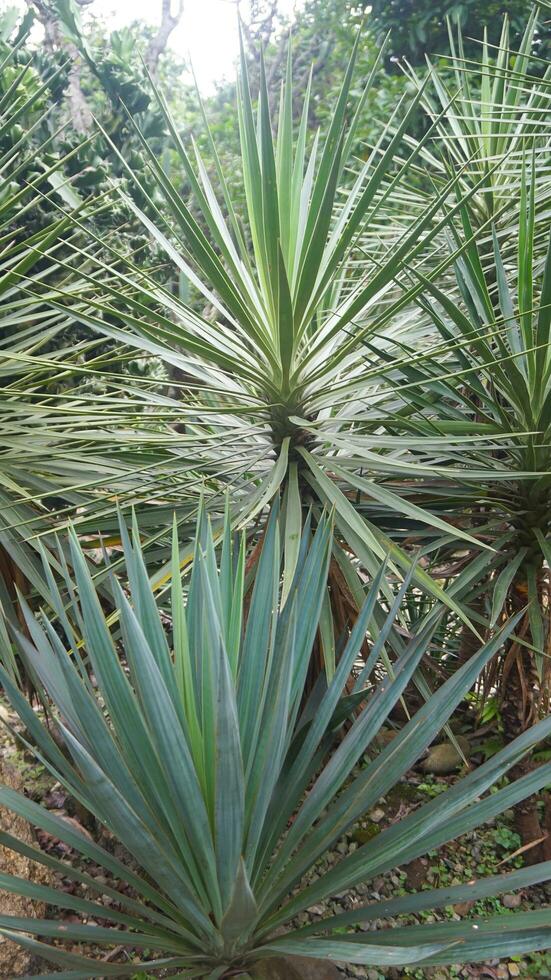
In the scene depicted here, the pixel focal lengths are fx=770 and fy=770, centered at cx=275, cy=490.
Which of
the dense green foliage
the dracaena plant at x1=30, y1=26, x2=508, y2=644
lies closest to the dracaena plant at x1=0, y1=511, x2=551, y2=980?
the dense green foliage

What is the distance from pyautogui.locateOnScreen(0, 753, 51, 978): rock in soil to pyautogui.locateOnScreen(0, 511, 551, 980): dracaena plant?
0.35 m

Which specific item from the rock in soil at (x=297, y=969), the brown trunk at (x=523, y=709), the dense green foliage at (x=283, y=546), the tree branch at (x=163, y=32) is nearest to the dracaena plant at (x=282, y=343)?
the dense green foliage at (x=283, y=546)

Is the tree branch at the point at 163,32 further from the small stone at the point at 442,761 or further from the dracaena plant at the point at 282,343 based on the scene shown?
the small stone at the point at 442,761

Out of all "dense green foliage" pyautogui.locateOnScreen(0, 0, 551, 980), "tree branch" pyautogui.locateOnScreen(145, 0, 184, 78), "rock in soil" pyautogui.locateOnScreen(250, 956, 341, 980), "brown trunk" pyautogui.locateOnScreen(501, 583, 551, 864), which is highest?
"tree branch" pyautogui.locateOnScreen(145, 0, 184, 78)

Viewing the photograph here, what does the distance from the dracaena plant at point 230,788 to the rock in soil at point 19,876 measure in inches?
13.7

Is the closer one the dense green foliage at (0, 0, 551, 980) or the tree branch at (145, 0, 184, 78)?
the dense green foliage at (0, 0, 551, 980)

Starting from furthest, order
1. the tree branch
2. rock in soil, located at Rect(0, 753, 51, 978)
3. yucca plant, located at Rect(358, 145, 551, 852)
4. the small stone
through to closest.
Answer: the tree branch < the small stone < yucca plant, located at Rect(358, 145, 551, 852) < rock in soil, located at Rect(0, 753, 51, 978)

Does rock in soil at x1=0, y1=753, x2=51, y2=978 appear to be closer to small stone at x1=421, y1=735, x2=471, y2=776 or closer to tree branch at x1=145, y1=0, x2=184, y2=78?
small stone at x1=421, y1=735, x2=471, y2=776

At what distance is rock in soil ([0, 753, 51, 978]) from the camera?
1.61 metres

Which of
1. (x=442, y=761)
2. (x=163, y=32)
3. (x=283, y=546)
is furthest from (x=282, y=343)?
(x=163, y=32)

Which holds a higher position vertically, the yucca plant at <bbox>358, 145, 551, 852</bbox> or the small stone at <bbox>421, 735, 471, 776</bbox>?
the yucca plant at <bbox>358, 145, 551, 852</bbox>

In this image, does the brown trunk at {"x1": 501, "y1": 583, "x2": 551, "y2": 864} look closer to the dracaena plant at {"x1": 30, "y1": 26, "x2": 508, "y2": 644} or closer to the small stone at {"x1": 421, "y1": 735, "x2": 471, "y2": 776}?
the small stone at {"x1": 421, "y1": 735, "x2": 471, "y2": 776}

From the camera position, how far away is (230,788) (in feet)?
3.60

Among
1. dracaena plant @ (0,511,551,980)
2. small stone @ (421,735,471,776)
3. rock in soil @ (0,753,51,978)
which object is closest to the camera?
dracaena plant @ (0,511,551,980)
